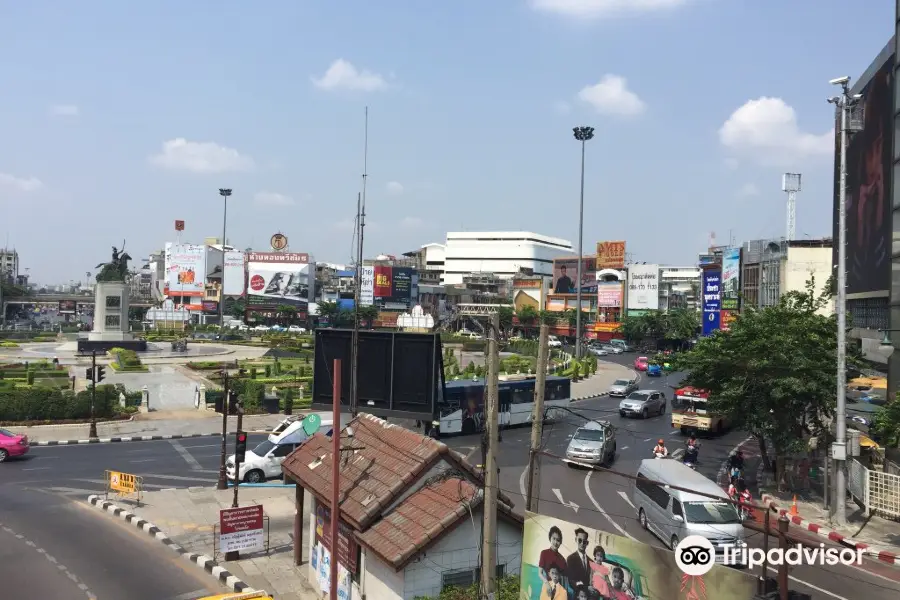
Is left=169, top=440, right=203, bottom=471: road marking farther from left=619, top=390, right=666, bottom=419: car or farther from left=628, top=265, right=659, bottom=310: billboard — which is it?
left=628, top=265, right=659, bottom=310: billboard

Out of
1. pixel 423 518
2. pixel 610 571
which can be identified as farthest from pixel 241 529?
pixel 610 571

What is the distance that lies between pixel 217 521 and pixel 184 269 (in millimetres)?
116855

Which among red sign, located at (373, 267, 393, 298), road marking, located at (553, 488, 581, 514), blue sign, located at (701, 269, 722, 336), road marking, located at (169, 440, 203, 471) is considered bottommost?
road marking, located at (169, 440, 203, 471)

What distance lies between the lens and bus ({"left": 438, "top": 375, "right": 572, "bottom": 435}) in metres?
32.2

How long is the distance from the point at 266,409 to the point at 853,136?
106ft

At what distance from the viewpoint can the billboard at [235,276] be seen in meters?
126

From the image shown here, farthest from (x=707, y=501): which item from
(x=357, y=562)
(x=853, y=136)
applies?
(x=853, y=136)

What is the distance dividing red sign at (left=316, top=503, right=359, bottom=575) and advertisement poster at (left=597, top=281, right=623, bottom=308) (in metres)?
89.4

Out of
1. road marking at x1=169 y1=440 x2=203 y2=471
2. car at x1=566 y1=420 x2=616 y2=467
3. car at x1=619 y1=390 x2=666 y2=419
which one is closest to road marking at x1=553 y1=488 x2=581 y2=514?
car at x1=566 y1=420 x2=616 y2=467

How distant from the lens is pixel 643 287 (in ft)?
321

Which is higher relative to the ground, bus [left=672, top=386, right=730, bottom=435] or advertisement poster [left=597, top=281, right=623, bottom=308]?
advertisement poster [left=597, top=281, right=623, bottom=308]

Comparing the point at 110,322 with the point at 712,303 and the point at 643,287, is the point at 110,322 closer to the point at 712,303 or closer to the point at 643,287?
the point at 712,303

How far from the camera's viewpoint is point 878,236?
1249 inches

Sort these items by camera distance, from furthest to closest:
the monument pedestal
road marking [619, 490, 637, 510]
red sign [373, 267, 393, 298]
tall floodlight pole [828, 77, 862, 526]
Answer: red sign [373, 267, 393, 298], the monument pedestal, road marking [619, 490, 637, 510], tall floodlight pole [828, 77, 862, 526]
